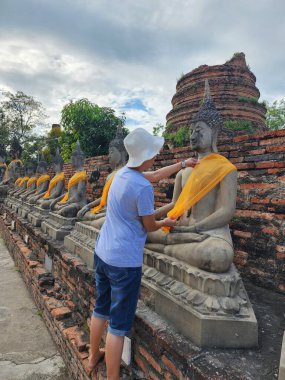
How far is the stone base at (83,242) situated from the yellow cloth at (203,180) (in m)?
1.35

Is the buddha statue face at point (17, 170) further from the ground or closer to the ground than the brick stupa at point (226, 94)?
closer to the ground

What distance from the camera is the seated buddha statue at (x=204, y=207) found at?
2.10 metres

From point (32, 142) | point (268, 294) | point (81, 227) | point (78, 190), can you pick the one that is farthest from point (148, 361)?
point (32, 142)

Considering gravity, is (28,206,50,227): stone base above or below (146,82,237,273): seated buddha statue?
below

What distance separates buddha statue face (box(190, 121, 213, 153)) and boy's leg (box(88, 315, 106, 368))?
1.63m

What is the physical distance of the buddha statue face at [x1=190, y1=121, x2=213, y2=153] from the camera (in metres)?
2.53

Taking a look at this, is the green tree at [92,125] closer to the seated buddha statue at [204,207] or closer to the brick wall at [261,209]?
the brick wall at [261,209]

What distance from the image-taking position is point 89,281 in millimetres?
2930

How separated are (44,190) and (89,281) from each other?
5.68 m

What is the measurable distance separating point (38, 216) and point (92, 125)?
8026 millimetres

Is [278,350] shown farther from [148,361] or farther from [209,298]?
[148,361]

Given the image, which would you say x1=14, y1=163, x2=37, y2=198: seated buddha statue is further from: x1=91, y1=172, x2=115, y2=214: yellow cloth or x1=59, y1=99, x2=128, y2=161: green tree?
x1=91, y1=172, x2=115, y2=214: yellow cloth

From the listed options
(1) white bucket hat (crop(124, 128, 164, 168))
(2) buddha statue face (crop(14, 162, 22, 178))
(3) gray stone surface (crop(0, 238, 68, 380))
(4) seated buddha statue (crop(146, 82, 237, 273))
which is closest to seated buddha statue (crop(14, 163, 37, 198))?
(2) buddha statue face (crop(14, 162, 22, 178))


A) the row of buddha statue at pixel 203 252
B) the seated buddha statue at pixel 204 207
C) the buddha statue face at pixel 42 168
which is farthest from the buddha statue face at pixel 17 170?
the seated buddha statue at pixel 204 207
